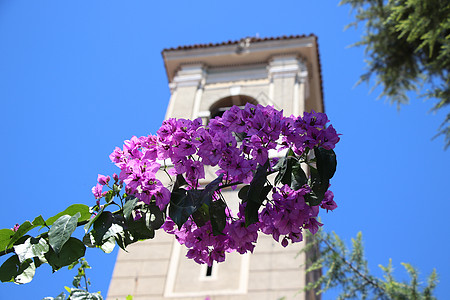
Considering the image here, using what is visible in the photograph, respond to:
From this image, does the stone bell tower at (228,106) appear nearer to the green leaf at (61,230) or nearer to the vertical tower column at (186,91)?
the vertical tower column at (186,91)

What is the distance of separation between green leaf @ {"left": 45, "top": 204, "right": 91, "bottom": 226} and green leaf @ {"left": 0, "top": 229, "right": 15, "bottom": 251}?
0.13 m

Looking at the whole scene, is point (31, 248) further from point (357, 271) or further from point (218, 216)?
point (357, 271)

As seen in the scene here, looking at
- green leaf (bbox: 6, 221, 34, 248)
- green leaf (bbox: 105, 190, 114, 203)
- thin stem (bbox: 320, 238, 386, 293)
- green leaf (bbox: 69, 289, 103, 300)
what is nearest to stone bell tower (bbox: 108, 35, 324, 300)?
thin stem (bbox: 320, 238, 386, 293)

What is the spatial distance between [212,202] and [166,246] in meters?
9.33

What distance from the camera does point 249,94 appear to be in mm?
14156

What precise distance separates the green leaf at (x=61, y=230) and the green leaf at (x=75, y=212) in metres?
0.05

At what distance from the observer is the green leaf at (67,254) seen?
1.96m

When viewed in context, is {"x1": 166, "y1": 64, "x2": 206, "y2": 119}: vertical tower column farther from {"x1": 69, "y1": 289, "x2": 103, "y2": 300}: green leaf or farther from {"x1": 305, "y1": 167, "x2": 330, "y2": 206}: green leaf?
{"x1": 305, "y1": 167, "x2": 330, "y2": 206}: green leaf

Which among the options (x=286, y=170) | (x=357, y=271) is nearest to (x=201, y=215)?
(x=286, y=170)

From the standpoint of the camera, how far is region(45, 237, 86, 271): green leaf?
1955mm

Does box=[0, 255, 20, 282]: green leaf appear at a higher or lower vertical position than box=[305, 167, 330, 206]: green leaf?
lower

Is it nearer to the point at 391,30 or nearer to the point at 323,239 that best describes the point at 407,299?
the point at 323,239

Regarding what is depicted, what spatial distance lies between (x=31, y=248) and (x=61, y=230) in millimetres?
113

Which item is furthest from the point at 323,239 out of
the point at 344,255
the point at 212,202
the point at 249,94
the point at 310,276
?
the point at 212,202
